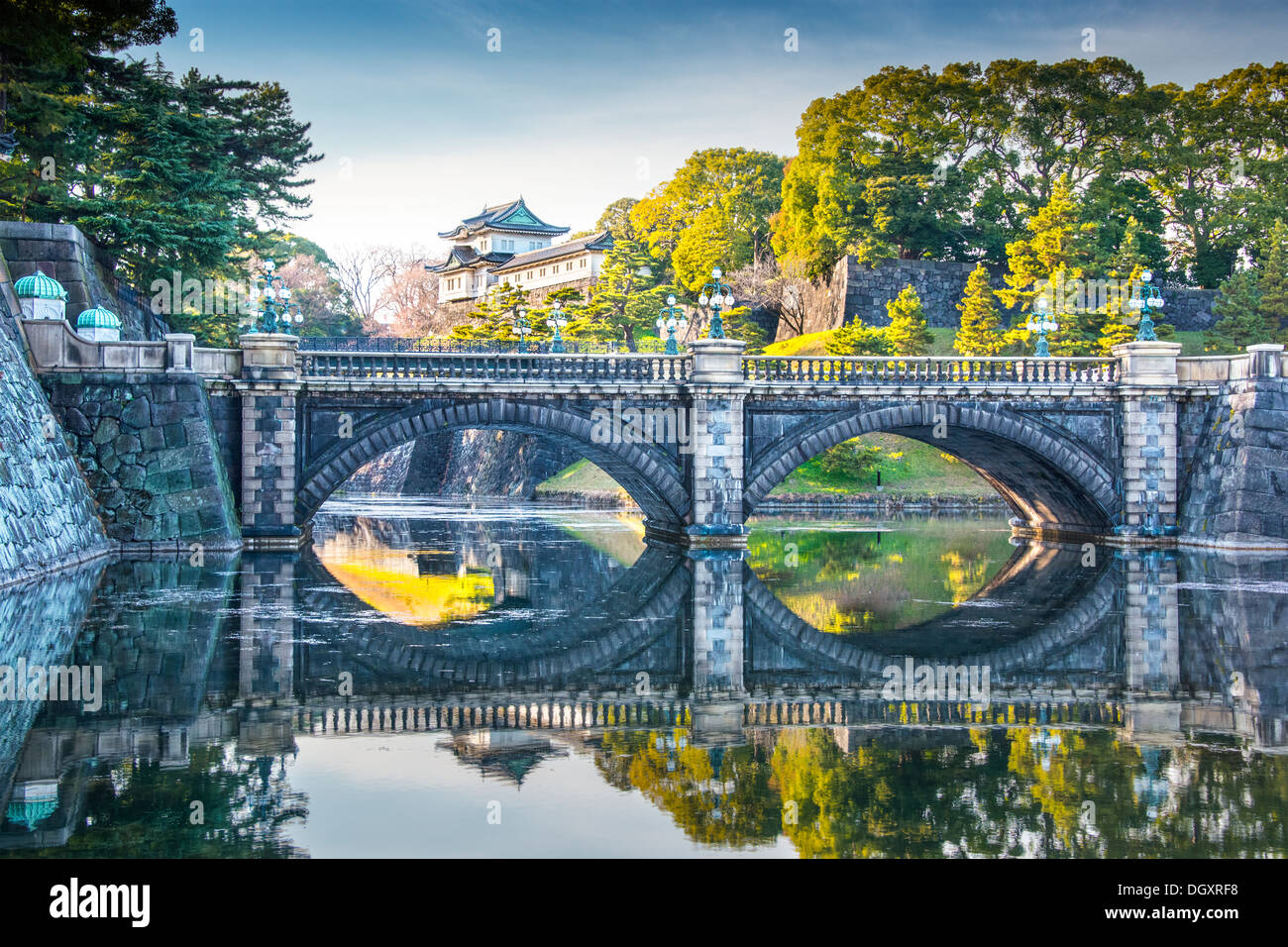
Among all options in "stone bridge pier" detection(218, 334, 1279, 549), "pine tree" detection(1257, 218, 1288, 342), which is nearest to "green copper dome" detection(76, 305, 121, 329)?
"stone bridge pier" detection(218, 334, 1279, 549)

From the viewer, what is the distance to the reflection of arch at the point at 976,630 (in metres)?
18.2

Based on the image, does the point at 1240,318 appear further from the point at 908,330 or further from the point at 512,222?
the point at 512,222

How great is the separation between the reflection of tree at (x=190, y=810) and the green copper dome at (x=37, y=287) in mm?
25405

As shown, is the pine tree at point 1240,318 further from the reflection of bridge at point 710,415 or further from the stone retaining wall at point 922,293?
the reflection of bridge at point 710,415

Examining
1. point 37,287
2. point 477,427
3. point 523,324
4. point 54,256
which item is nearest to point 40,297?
point 37,287

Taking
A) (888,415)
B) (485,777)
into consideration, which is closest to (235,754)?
(485,777)

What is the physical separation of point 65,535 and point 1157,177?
213 ft

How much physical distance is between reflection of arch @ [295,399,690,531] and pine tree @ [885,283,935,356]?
26.6 m

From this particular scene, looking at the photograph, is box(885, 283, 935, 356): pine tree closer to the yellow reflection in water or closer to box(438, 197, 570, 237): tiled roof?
the yellow reflection in water

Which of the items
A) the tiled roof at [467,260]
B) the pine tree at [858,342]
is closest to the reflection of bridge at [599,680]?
the pine tree at [858,342]

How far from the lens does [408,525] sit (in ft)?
167

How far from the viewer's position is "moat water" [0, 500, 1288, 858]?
9664 mm
